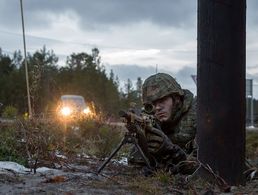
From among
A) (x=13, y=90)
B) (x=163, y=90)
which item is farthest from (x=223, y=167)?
(x=13, y=90)

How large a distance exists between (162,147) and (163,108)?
50cm

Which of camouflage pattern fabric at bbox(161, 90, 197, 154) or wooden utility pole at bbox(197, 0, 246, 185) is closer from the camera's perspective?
wooden utility pole at bbox(197, 0, 246, 185)

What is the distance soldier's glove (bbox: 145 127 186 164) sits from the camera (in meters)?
3.85

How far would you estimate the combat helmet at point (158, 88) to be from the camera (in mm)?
4195

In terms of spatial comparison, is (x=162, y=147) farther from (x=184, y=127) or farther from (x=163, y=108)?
(x=184, y=127)

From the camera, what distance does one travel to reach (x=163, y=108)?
4.34 m

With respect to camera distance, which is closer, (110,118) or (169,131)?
(169,131)

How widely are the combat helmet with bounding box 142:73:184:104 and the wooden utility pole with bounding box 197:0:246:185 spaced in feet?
3.13

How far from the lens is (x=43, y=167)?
4.69 m

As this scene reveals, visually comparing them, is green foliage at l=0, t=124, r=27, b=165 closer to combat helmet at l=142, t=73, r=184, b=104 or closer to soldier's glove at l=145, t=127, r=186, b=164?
combat helmet at l=142, t=73, r=184, b=104

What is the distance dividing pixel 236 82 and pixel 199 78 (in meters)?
0.23

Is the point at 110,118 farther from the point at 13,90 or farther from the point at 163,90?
the point at 13,90

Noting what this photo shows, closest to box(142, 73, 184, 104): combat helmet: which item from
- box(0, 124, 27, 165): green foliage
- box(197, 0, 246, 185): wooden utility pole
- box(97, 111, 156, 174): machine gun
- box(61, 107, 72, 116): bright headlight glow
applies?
box(97, 111, 156, 174): machine gun

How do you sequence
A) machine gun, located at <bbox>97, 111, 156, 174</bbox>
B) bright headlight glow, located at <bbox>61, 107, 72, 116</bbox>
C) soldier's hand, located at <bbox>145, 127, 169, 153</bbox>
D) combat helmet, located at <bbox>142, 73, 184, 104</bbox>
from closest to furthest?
1. machine gun, located at <bbox>97, 111, 156, 174</bbox>
2. soldier's hand, located at <bbox>145, 127, 169, 153</bbox>
3. combat helmet, located at <bbox>142, 73, 184, 104</bbox>
4. bright headlight glow, located at <bbox>61, 107, 72, 116</bbox>
